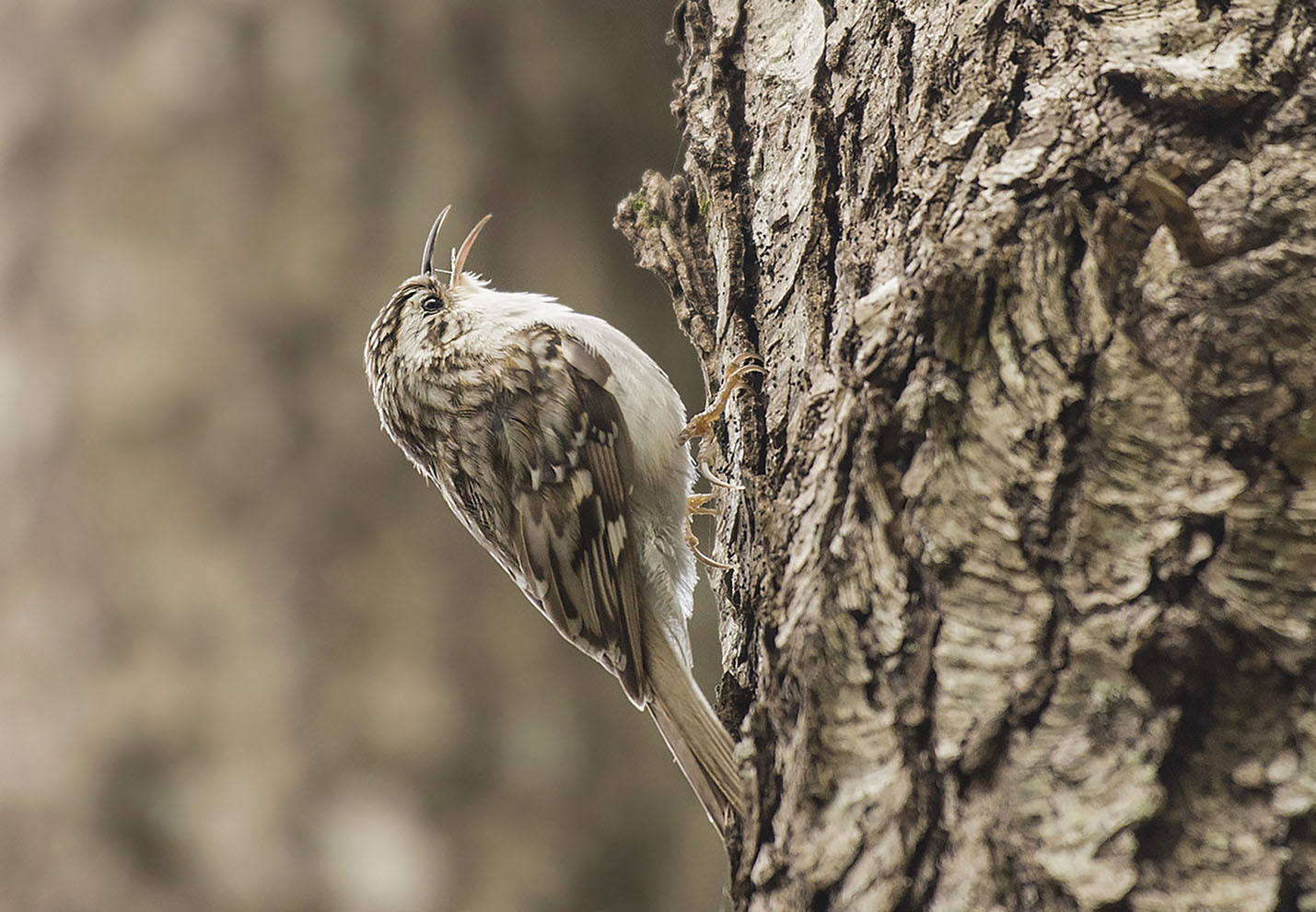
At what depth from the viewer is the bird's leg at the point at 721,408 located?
5.21ft

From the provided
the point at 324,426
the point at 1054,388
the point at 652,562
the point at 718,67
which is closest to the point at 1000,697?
the point at 1054,388

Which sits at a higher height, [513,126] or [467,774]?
[513,126]

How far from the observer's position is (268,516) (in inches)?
99.7

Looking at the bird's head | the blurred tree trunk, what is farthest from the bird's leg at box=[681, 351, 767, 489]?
the bird's head

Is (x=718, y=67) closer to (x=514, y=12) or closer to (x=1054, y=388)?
(x=1054, y=388)

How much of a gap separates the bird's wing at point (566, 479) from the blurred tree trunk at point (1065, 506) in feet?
3.43

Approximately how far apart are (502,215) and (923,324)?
2.03 meters

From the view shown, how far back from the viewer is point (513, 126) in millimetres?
2936

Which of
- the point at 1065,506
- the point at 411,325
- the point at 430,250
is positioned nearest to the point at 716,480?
the point at 1065,506

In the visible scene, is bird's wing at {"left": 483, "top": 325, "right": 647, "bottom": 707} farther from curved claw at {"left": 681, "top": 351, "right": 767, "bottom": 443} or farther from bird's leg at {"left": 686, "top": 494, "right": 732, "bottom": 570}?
curved claw at {"left": 681, "top": 351, "right": 767, "bottom": 443}

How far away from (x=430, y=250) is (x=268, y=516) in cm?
70

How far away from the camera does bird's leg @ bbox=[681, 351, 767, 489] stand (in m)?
1.59

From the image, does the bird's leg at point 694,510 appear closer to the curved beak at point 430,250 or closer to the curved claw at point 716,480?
the curved claw at point 716,480

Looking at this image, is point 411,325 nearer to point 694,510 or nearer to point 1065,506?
point 694,510
